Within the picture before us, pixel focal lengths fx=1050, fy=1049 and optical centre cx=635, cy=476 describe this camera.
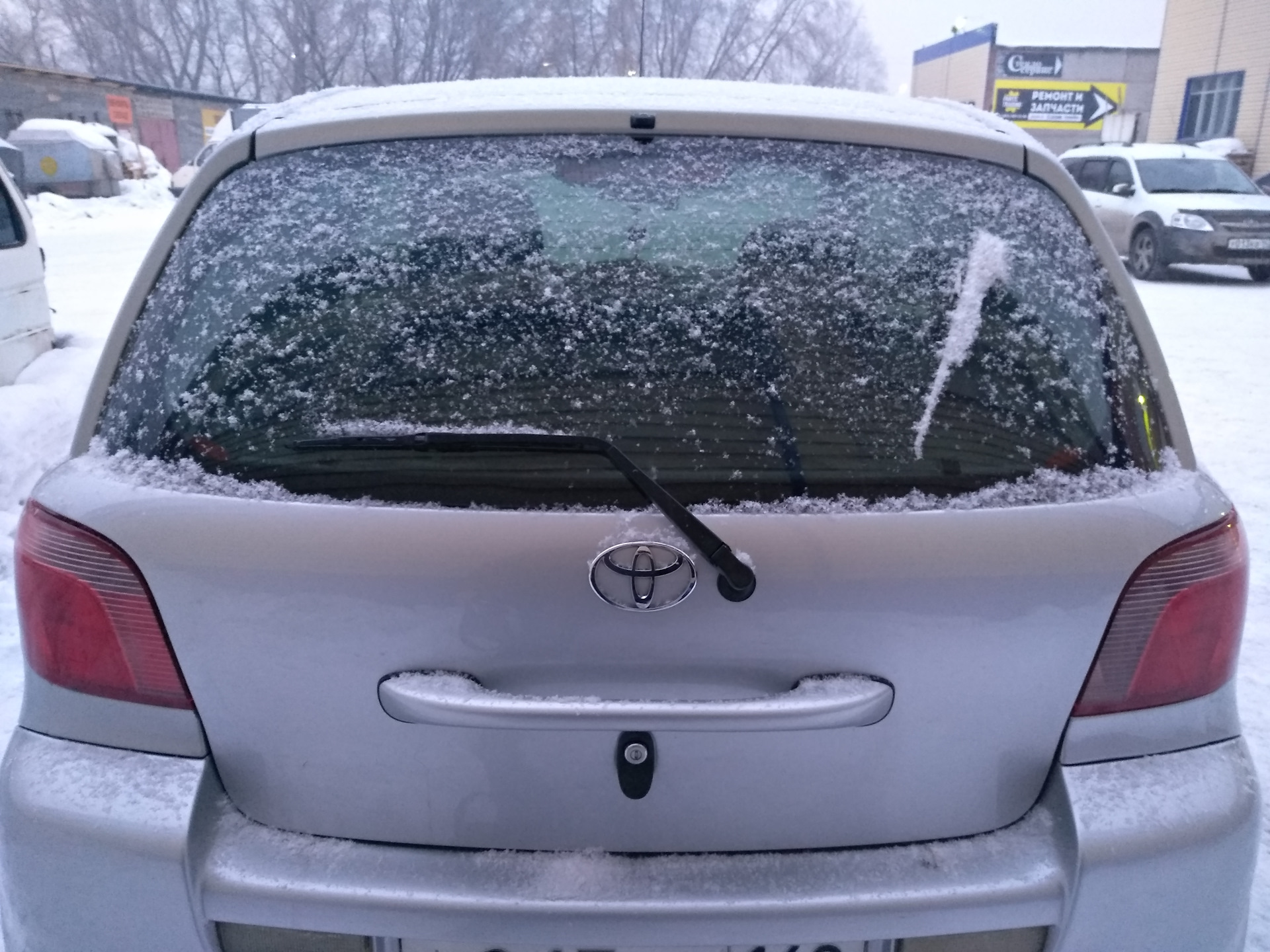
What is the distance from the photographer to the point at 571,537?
1.38 m

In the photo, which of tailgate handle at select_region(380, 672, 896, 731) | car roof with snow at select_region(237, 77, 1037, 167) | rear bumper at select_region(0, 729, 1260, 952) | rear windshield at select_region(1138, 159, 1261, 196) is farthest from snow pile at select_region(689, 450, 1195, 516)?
rear windshield at select_region(1138, 159, 1261, 196)

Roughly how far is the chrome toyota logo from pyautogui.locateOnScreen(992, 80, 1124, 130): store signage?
49.6 meters

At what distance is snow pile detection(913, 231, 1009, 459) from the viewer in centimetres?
154

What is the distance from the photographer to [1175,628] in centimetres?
151

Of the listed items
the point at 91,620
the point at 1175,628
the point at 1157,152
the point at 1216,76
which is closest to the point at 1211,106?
the point at 1216,76

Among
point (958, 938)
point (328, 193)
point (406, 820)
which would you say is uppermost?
point (328, 193)

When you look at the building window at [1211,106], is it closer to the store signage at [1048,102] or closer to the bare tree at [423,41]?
the bare tree at [423,41]

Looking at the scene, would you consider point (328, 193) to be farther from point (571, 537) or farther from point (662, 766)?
point (662, 766)

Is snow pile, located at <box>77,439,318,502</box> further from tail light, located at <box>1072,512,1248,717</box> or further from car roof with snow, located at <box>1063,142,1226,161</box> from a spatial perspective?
car roof with snow, located at <box>1063,142,1226,161</box>

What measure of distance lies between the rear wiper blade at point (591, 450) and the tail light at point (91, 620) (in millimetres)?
310

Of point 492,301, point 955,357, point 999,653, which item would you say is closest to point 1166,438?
point 955,357

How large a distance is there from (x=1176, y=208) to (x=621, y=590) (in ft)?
47.8

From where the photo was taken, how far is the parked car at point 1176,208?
44.2ft

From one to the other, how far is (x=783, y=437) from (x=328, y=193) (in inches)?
32.0
